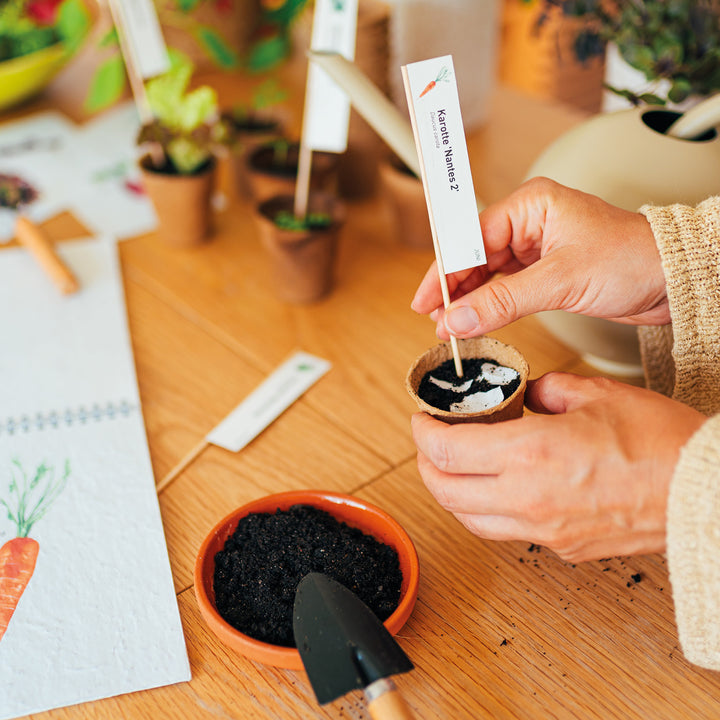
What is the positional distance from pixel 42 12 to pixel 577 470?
1.37 m

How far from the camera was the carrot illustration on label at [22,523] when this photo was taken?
0.58 metres

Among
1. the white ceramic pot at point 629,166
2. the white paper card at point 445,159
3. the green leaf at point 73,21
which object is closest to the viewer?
the white paper card at point 445,159

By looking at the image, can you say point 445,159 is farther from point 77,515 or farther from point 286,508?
point 77,515

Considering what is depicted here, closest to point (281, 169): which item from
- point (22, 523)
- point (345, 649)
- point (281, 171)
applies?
point (281, 171)

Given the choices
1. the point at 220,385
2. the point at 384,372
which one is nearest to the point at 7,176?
the point at 220,385

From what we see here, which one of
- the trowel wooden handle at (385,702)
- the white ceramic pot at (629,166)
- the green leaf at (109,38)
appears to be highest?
the green leaf at (109,38)

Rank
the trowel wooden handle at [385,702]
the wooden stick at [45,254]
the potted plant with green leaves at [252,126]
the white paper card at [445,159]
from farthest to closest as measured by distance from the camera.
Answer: the potted plant with green leaves at [252,126] < the wooden stick at [45,254] < the white paper card at [445,159] < the trowel wooden handle at [385,702]

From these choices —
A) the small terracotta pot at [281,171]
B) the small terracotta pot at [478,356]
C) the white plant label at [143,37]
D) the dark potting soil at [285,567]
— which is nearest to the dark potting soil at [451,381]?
the small terracotta pot at [478,356]

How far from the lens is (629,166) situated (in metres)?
0.68

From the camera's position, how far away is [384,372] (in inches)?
32.7

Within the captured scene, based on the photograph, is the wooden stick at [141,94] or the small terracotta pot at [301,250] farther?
the wooden stick at [141,94]

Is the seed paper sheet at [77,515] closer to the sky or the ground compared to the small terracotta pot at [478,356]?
closer to the ground

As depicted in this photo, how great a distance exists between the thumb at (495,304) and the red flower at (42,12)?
1.19m

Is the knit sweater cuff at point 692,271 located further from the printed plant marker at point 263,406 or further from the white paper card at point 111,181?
the white paper card at point 111,181
